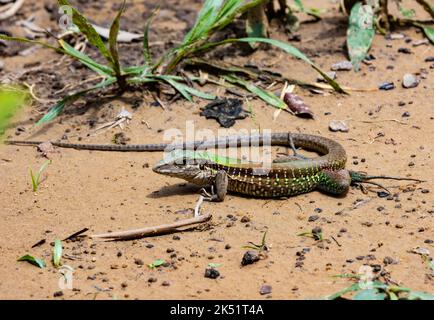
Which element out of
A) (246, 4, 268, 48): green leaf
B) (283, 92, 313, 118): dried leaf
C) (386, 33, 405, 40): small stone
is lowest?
(283, 92, 313, 118): dried leaf

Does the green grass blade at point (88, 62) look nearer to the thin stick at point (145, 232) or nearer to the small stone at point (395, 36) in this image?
the thin stick at point (145, 232)

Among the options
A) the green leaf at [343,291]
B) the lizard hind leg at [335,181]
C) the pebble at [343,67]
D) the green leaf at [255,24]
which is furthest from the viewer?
the green leaf at [255,24]

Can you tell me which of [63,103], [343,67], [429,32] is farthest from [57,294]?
[429,32]

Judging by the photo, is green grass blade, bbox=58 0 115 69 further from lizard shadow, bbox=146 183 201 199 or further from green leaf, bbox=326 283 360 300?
green leaf, bbox=326 283 360 300

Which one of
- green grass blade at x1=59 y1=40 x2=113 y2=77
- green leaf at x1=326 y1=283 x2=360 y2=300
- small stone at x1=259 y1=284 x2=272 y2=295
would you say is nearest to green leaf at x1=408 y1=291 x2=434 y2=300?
green leaf at x1=326 y1=283 x2=360 y2=300

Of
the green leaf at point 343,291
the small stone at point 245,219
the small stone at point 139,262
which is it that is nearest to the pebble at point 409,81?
the small stone at point 245,219
